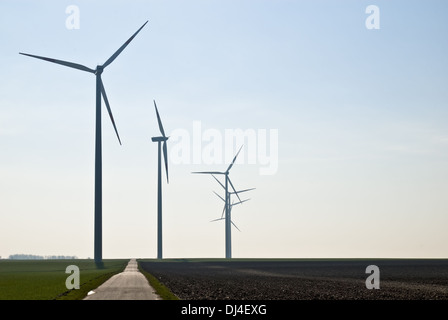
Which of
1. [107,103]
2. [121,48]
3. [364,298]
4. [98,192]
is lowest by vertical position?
[364,298]

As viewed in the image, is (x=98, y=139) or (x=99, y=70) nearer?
(x=98, y=139)

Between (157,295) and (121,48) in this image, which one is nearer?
(157,295)

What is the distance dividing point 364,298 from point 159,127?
376 ft

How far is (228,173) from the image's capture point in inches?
7313

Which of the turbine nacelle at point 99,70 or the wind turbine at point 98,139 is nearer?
the wind turbine at point 98,139

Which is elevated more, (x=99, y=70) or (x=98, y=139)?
(x=99, y=70)

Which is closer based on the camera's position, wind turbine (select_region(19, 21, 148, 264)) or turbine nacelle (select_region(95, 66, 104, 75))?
wind turbine (select_region(19, 21, 148, 264))
